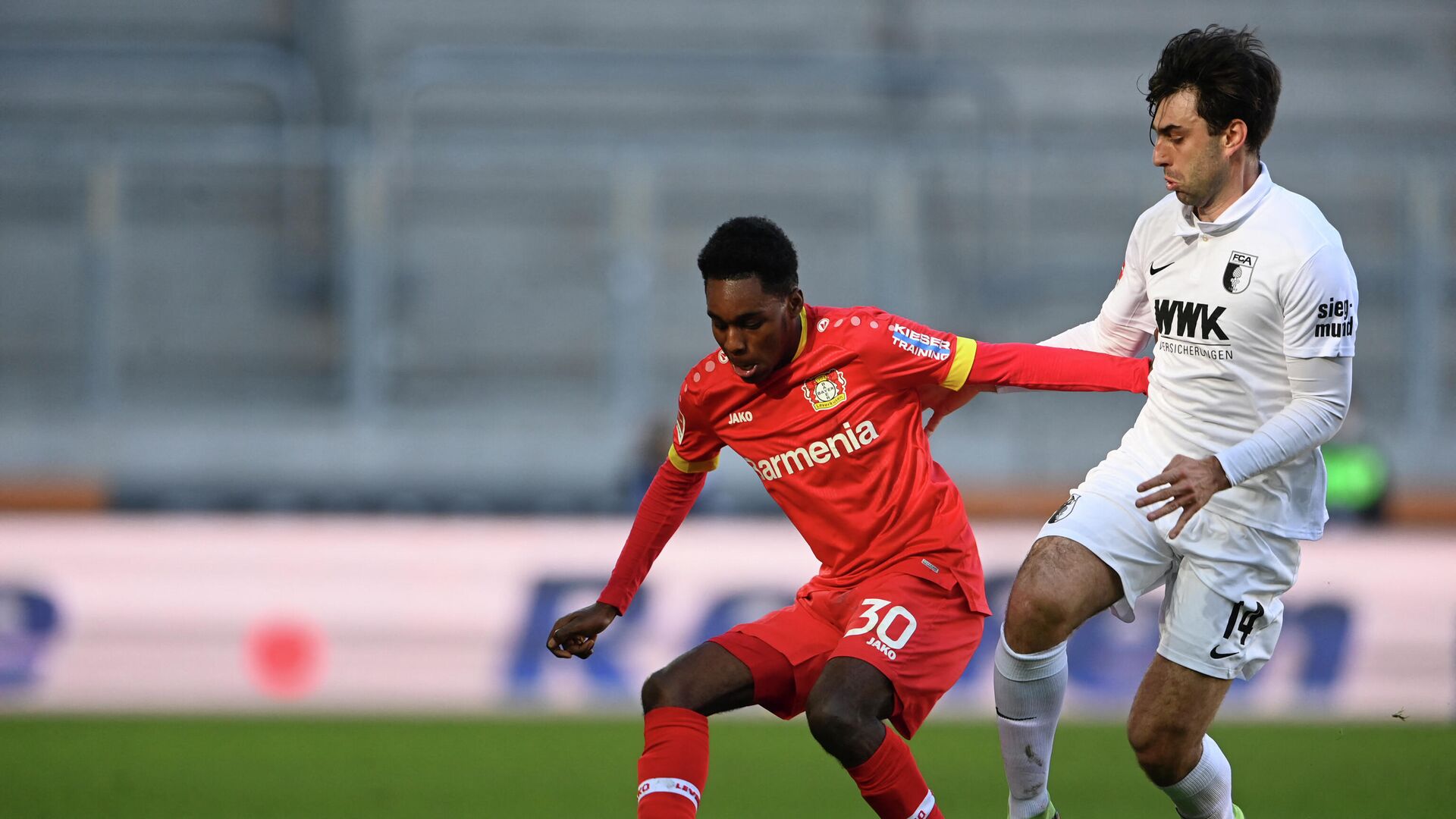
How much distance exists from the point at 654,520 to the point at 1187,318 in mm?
1530

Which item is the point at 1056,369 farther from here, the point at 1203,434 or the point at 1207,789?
the point at 1207,789

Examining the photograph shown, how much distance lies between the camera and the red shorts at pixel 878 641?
13.3 feet

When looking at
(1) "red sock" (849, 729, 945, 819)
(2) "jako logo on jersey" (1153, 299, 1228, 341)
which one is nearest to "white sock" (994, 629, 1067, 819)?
(1) "red sock" (849, 729, 945, 819)

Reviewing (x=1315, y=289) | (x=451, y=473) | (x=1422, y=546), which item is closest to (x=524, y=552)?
(x=451, y=473)

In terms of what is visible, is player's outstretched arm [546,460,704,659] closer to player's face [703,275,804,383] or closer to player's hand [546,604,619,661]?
player's hand [546,604,619,661]

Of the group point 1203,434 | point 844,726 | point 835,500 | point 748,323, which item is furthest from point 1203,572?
point 748,323

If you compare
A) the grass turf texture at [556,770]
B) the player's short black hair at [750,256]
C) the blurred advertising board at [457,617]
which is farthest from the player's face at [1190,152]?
the blurred advertising board at [457,617]

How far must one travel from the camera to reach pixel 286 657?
28.7 ft

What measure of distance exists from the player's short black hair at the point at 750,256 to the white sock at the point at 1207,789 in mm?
1680

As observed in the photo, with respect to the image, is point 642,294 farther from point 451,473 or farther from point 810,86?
point 810,86

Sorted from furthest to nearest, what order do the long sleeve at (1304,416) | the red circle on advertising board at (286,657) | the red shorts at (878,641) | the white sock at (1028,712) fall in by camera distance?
the red circle on advertising board at (286,657)
the white sock at (1028,712)
the red shorts at (878,641)
the long sleeve at (1304,416)

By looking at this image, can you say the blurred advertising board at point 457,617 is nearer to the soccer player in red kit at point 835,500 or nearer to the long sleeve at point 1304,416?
the soccer player in red kit at point 835,500

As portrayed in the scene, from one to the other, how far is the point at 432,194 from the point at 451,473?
7.40 ft

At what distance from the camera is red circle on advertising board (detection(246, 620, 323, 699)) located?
8688 mm
